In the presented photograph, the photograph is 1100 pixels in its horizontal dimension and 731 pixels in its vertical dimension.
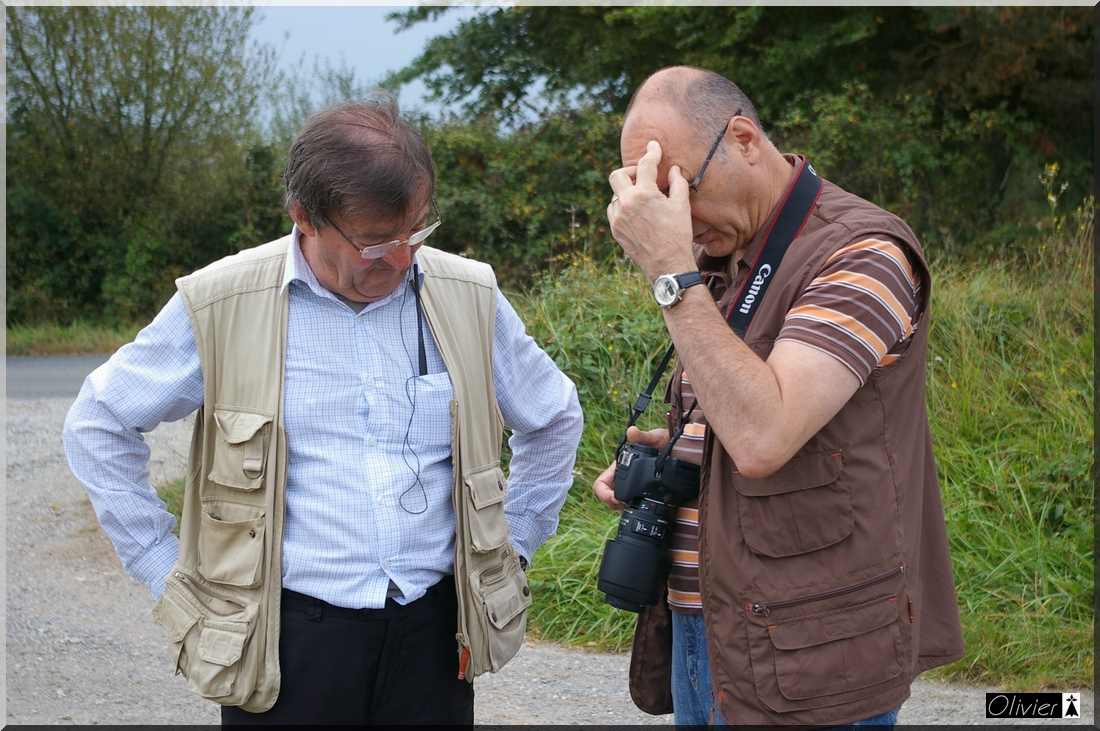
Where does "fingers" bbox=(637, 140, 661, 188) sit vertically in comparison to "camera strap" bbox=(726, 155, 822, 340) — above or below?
above

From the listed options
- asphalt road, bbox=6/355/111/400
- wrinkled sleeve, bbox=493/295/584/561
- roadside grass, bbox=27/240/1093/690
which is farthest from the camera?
asphalt road, bbox=6/355/111/400

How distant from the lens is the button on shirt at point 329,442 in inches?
86.3

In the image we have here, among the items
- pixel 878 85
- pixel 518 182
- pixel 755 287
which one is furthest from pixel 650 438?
pixel 878 85

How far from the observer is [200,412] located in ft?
7.41

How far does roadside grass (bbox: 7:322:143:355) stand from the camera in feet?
47.0

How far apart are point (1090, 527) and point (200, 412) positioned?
4295mm

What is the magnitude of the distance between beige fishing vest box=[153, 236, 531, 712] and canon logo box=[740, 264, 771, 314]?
0.74 meters

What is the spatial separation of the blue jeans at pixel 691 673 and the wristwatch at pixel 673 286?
771mm

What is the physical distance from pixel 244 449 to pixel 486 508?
0.60 metres

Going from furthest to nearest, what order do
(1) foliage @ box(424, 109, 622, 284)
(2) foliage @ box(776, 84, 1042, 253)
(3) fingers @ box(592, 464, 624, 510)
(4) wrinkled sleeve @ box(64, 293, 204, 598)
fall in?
Answer: (2) foliage @ box(776, 84, 1042, 253)
(1) foliage @ box(424, 109, 622, 284)
(3) fingers @ box(592, 464, 624, 510)
(4) wrinkled sleeve @ box(64, 293, 204, 598)

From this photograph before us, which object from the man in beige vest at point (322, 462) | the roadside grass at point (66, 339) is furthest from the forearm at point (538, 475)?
the roadside grass at point (66, 339)

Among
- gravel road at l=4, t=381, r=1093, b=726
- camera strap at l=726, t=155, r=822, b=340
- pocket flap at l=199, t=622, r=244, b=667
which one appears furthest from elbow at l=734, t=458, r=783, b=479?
gravel road at l=4, t=381, r=1093, b=726

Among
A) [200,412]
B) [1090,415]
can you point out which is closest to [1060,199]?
[1090,415]

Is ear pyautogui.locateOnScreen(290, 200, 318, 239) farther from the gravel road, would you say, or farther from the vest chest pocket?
the gravel road
